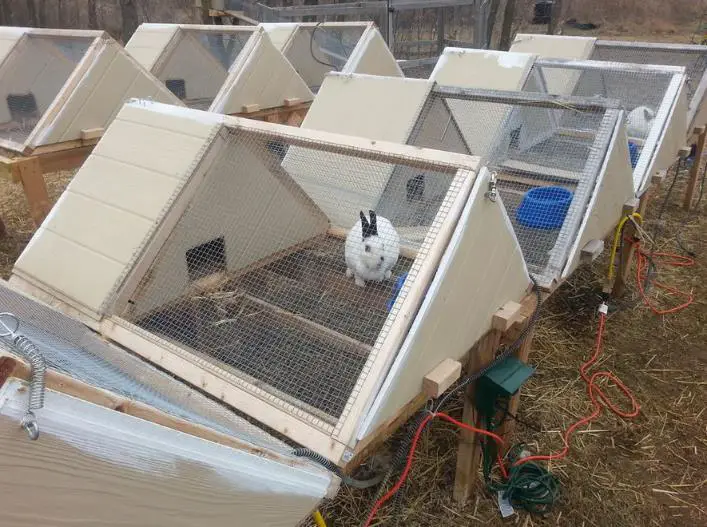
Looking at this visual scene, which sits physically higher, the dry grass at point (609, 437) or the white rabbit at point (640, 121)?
the white rabbit at point (640, 121)

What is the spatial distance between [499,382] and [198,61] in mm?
4486

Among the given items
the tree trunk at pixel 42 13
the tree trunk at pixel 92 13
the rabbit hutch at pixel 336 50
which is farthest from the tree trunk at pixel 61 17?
the rabbit hutch at pixel 336 50

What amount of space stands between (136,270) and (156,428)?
1.03m

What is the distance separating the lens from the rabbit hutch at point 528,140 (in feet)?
7.37

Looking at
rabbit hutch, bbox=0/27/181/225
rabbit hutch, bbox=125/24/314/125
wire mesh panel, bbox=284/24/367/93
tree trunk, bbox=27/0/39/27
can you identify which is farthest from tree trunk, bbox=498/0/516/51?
tree trunk, bbox=27/0/39/27

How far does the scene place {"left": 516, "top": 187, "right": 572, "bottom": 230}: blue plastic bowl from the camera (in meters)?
2.40

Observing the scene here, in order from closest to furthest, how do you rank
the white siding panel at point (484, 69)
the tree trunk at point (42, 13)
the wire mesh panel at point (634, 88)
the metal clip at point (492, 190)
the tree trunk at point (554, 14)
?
the metal clip at point (492, 190) < the wire mesh panel at point (634, 88) < the white siding panel at point (484, 69) < the tree trunk at point (554, 14) < the tree trunk at point (42, 13)

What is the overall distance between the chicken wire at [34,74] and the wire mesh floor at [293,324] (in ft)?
9.80

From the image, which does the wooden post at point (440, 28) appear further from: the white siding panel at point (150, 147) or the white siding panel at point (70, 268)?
the white siding panel at point (70, 268)

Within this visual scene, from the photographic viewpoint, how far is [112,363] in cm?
142

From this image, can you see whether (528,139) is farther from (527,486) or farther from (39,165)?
(39,165)

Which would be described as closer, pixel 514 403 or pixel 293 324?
pixel 293 324

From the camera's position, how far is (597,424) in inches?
97.3

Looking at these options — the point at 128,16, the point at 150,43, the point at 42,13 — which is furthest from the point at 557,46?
the point at 42,13
